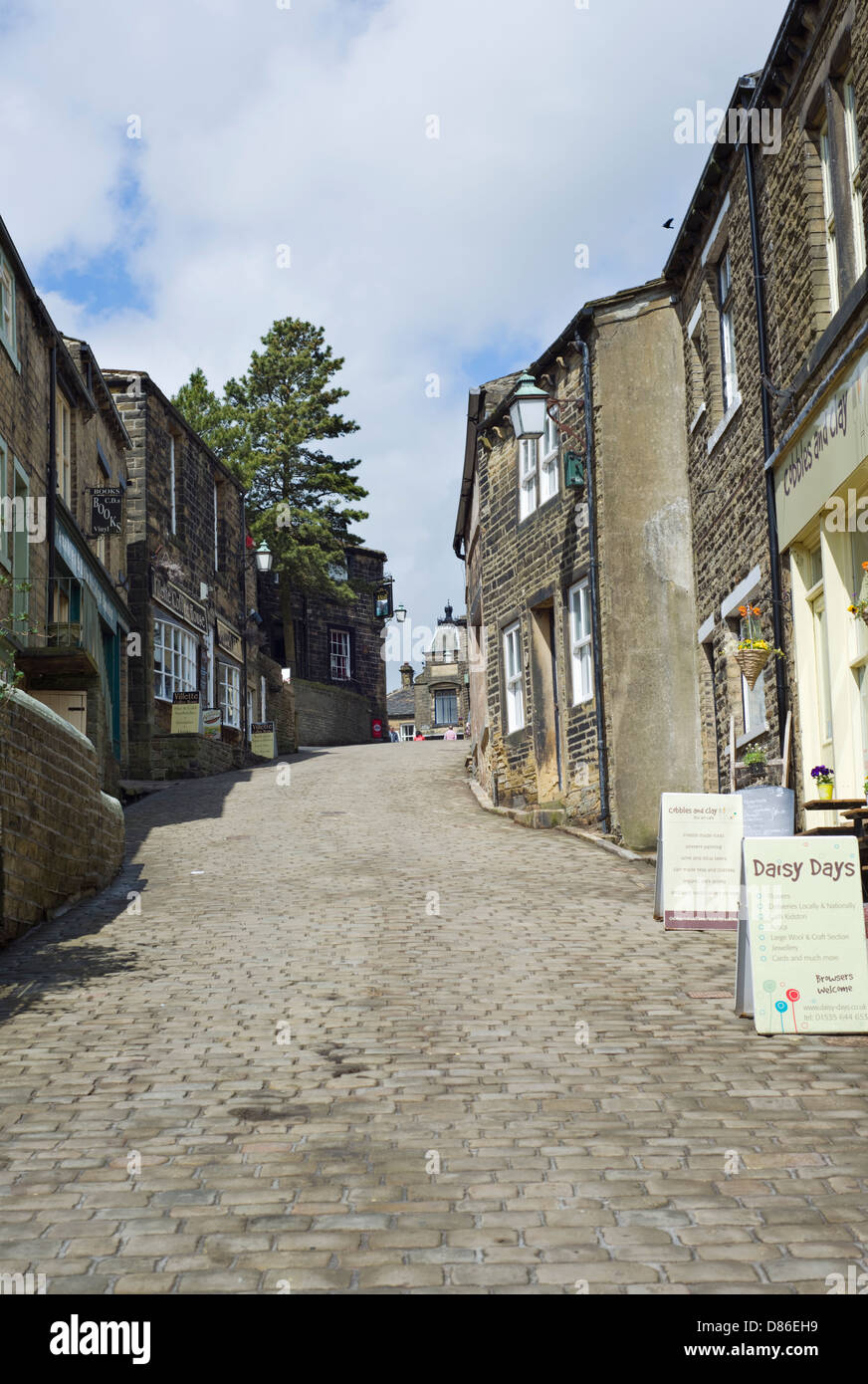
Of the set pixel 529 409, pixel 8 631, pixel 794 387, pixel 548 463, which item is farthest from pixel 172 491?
pixel 794 387

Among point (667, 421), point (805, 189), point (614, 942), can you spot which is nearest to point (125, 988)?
point (614, 942)

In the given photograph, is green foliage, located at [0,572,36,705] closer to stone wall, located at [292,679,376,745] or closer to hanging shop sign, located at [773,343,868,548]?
hanging shop sign, located at [773,343,868,548]

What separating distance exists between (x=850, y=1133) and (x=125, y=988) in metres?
4.93

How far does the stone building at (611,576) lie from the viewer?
16.2 metres

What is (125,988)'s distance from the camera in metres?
8.68

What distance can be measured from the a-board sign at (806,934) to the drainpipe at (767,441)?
4234 millimetres

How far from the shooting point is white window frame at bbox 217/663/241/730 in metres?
33.7

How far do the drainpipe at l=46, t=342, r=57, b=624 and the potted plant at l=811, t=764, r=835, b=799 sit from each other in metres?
11.7

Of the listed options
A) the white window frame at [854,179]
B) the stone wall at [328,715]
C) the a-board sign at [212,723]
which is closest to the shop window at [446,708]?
the stone wall at [328,715]

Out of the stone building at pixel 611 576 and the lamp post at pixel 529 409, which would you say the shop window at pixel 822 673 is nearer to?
the stone building at pixel 611 576

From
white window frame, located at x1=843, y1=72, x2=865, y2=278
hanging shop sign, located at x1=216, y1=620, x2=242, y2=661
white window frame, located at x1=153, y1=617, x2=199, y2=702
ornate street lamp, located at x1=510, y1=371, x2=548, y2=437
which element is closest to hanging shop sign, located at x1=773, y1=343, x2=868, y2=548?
white window frame, located at x1=843, y1=72, x2=865, y2=278

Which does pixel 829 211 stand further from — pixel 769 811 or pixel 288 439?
pixel 288 439

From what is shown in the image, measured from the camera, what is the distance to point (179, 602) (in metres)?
30.3

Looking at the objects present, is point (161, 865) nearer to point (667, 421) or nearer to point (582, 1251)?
point (667, 421)
